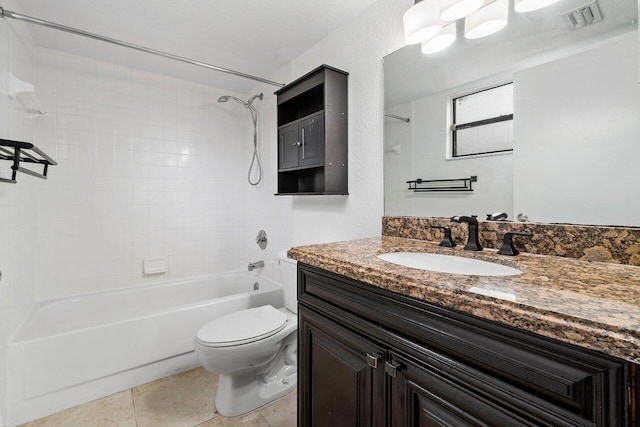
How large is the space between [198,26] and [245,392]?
2234 mm

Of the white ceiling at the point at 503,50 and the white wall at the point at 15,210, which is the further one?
the white wall at the point at 15,210

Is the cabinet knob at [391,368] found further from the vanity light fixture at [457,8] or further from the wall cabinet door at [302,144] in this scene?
the vanity light fixture at [457,8]

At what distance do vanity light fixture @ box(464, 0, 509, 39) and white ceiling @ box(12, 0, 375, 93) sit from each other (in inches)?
26.0

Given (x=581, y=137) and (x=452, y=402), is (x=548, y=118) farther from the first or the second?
(x=452, y=402)

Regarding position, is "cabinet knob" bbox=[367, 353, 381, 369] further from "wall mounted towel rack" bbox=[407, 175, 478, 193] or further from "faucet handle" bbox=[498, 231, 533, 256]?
"wall mounted towel rack" bbox=[407, 175, 478, 193]

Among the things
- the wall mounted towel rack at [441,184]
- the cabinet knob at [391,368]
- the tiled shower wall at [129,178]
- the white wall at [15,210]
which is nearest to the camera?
the cabinet knob at [391,368]

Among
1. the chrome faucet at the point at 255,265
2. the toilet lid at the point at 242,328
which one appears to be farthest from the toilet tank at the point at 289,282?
the chrome faucet at the point at 255,265

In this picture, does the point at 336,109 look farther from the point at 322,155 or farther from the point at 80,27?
the point at 80,27

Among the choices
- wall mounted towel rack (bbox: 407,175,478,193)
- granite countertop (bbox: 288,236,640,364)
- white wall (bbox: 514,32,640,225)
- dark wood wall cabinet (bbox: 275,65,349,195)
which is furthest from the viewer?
dark wood wall cabinet (bbox: 275,65,349,195)

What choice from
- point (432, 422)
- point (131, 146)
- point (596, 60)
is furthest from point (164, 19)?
point (432, 422)

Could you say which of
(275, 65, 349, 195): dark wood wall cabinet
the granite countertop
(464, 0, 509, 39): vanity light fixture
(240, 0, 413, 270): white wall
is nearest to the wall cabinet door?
(275, 65, 349, 195): dark wood wall cabinet

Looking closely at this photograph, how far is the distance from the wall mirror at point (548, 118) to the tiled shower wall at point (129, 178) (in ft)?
6.95

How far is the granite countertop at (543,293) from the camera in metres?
0.43

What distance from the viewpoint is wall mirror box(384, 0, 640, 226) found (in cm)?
88
